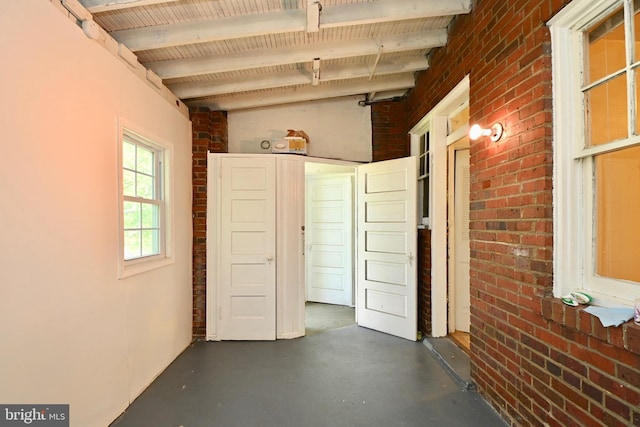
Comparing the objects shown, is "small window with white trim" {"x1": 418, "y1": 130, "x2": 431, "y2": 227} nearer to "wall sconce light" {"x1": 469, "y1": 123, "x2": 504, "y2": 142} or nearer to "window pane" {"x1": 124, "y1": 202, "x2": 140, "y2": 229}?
"wall sconce light" {"x1": 469, "y1": 123, "x2": 504, "y2": 142}

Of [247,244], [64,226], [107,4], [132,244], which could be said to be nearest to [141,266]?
[132,244]

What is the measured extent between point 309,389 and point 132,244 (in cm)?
185

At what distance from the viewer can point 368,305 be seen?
4.12 metres

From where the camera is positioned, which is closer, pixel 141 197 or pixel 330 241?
pixel 141 197

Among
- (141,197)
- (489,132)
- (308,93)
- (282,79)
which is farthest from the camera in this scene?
(308,93)

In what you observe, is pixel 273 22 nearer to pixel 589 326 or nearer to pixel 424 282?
pixel 589 326

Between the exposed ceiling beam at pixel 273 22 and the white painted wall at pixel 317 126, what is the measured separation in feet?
5.94

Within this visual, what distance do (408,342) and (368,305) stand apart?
0.68 metres

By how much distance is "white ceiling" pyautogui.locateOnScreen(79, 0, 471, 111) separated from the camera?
236 centimetres

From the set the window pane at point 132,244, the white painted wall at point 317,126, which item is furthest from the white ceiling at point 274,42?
the window pane at point 132,244

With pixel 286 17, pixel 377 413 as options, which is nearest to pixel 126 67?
pixel 286 17

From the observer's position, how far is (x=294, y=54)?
299 cm

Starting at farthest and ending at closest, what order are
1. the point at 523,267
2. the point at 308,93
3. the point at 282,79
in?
1. the point at 308,93
2. the point at 282,79
3. the point at 523,267

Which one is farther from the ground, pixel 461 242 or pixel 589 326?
pixel 461 242
